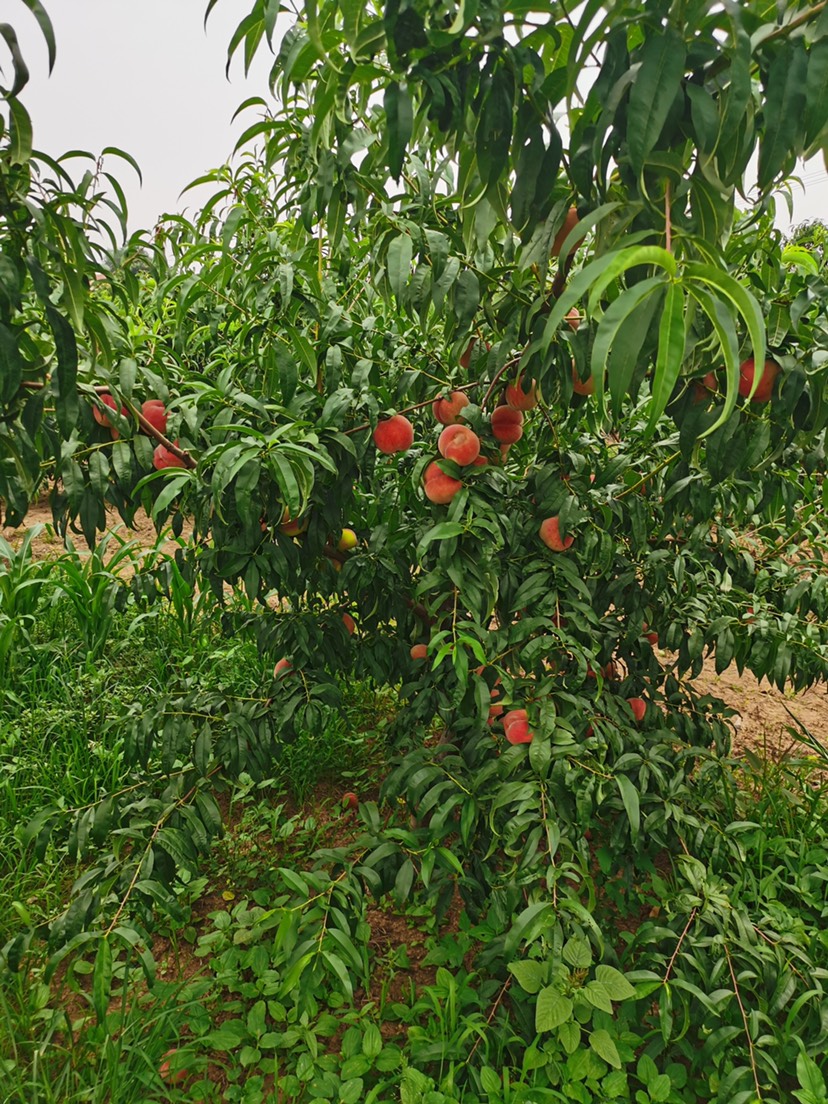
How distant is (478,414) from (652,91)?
2.05ft

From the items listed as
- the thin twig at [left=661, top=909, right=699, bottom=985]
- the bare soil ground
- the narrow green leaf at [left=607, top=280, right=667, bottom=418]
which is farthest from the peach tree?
the bare soil ground

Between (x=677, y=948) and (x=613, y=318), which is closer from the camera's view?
(x=613, y=318)

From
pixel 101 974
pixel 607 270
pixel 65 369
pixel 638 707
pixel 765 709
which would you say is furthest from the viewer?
pixel 765 709

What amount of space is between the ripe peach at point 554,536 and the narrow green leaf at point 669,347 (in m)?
0.73

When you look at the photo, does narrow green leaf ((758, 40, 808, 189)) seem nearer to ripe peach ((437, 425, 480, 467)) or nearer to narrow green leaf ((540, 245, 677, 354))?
narrow green leaf ((540, 245, 677, 354))

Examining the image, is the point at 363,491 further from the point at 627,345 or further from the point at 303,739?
the point at 627,345

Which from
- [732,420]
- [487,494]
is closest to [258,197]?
[487,494]

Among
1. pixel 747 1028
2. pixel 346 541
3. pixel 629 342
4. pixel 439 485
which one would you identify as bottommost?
pixel 747 1028

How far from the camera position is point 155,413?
4.02 feet

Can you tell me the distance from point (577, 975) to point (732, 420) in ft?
3.23

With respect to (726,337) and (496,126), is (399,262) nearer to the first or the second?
(496,126)

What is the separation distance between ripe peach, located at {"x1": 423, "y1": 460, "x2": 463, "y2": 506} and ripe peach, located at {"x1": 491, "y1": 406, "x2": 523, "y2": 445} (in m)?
0.15

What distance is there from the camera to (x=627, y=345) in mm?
525

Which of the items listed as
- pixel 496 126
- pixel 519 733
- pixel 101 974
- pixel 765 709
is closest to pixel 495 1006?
pixel 519 733
